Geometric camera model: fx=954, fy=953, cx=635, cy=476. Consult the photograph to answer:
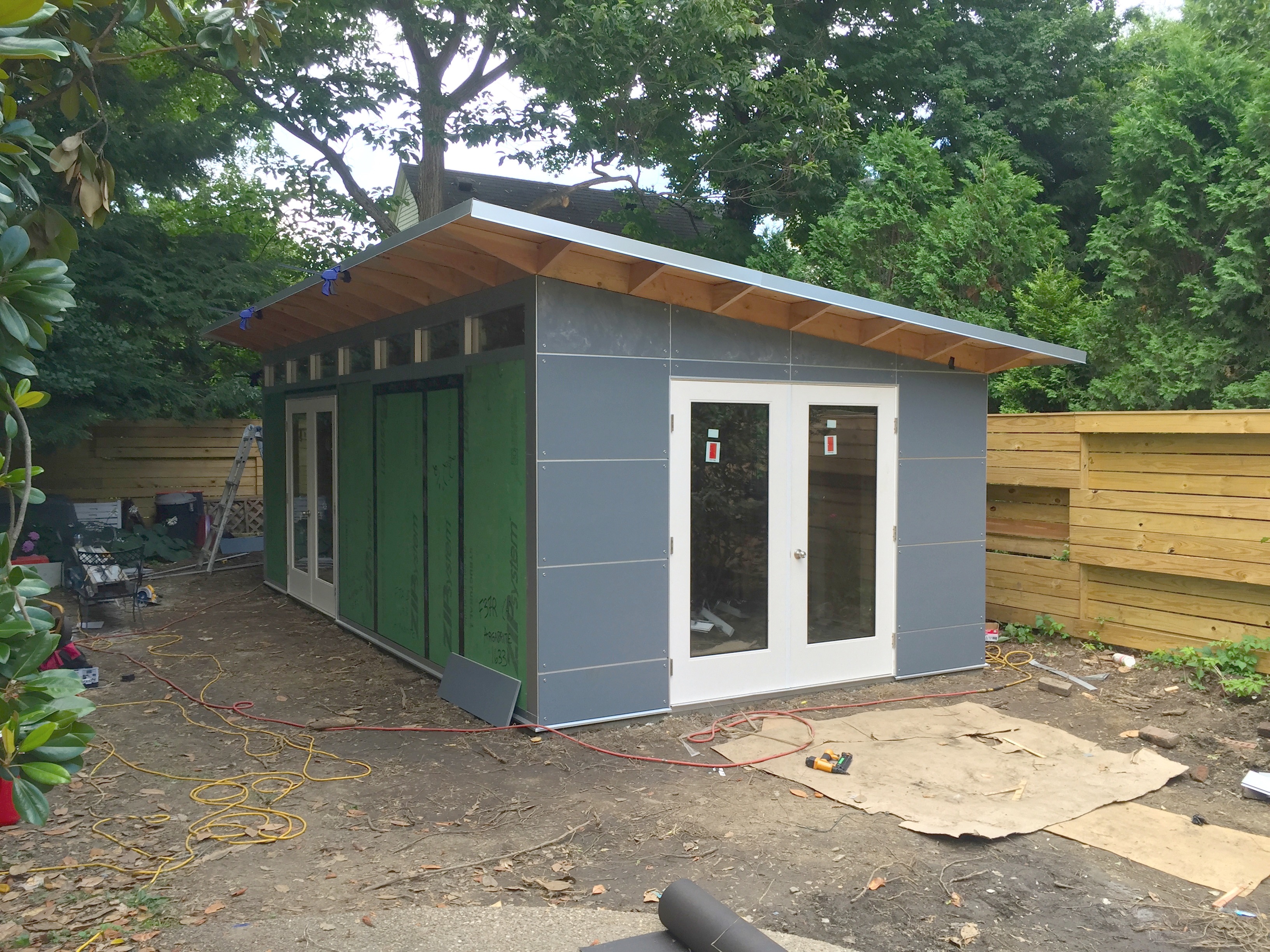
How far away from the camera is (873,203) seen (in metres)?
11.6

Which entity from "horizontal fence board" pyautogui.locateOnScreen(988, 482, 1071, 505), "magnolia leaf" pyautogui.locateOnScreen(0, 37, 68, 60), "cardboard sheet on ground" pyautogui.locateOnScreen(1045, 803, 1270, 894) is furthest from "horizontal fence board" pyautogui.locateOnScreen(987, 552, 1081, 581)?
"magnolia leaf" pyautogui.locateOnScreen(0, 37, 68, 60)

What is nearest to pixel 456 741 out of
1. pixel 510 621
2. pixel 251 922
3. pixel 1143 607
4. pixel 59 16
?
pixel 510 621

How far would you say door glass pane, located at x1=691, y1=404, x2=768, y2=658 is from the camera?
6402mm

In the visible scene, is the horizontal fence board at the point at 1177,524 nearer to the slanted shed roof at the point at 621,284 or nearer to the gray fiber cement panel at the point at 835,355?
the slanted shed roof at the point at 621,284

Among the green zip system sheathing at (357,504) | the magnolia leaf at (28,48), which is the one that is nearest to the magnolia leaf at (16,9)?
the magnolia leaf at (28,48)

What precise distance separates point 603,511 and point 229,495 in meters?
9.16

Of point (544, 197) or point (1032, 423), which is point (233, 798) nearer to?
point (1032, 423)

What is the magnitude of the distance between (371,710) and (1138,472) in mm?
6234

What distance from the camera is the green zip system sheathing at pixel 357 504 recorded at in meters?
8.54

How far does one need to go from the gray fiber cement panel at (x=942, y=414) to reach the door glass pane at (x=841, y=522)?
0.33 meters

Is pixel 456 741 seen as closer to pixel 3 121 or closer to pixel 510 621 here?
pixel 510 621

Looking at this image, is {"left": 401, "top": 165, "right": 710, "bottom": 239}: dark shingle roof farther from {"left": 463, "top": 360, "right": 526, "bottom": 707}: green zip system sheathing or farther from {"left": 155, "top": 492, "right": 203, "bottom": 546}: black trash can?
{"left": 463, "top": 360, "right": 526, "bottom": 707}: green zip system sheathing

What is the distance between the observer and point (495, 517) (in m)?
6.34

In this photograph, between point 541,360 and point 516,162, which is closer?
point 541,360
